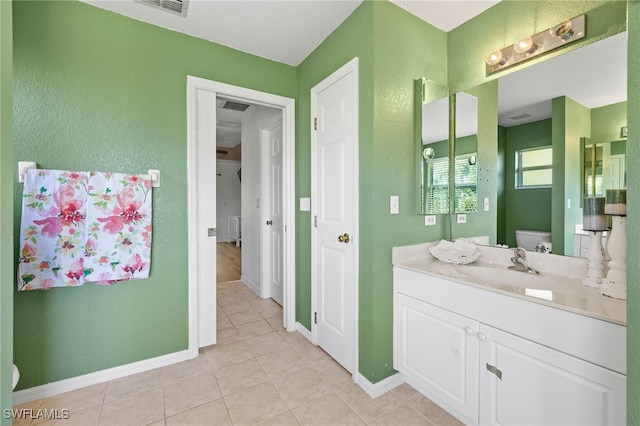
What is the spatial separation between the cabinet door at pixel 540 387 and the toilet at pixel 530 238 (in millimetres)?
646

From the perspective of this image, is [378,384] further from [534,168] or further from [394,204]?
[534,168]

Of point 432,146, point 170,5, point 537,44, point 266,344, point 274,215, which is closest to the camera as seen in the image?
point 537,44

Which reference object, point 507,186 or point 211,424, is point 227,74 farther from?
point 211,424

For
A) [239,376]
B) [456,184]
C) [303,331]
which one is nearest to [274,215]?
[303,331]

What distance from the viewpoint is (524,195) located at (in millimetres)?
1682

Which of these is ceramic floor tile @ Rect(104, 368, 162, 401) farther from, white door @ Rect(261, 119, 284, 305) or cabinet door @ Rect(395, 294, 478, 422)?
cabinet door @ Rect(395, 294, 478, 422)

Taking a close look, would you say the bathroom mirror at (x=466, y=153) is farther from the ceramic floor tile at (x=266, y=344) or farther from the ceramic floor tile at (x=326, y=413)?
the ceramic floor tile at (x=266, y=344)

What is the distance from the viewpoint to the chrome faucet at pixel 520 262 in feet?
5.19

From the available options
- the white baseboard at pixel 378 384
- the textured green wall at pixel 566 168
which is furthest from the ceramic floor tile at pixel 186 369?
the textured green wall at pixel 566 168

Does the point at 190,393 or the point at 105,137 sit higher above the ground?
the point at 105,137

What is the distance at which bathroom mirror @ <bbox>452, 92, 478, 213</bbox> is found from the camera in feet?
6.30

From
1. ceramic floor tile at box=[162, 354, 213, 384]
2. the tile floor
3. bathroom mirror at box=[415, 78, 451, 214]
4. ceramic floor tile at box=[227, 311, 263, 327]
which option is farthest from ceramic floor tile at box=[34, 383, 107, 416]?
bathroom mirror at box=[415, 78, 451, 214]

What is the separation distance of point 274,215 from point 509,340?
2.57m

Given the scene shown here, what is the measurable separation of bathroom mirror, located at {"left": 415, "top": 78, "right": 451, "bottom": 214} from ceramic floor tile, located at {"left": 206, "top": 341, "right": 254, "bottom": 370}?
1737mm
